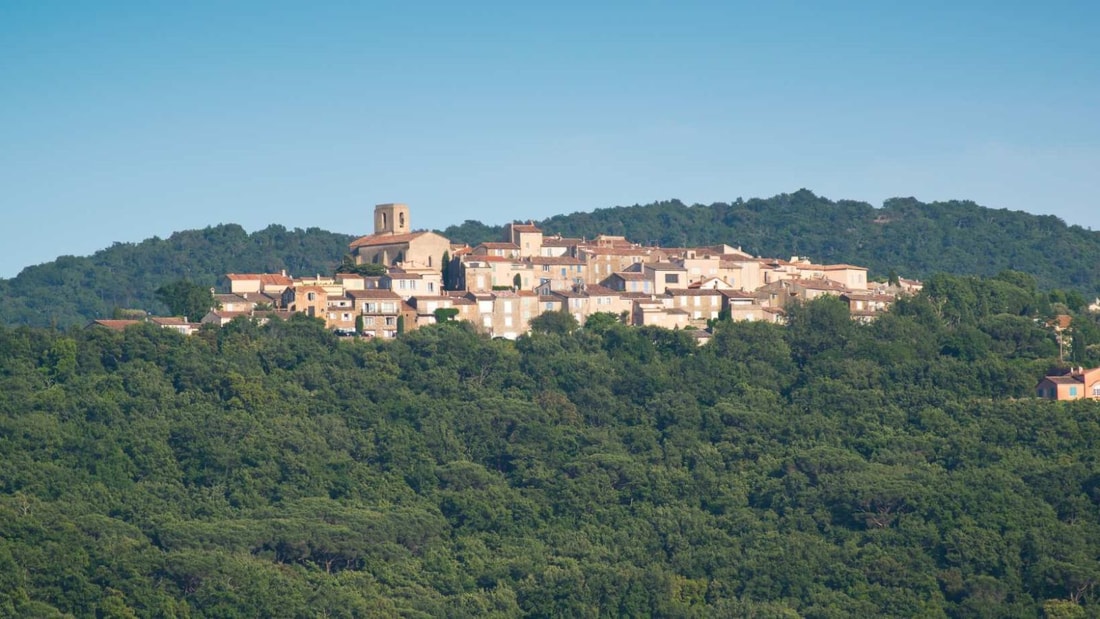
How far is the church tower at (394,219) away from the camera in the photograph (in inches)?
2665

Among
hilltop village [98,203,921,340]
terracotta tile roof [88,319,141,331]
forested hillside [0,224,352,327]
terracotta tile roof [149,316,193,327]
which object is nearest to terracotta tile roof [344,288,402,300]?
hilltop village [98,203,921,340]

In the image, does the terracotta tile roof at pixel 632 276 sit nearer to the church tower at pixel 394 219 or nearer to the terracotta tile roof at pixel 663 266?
the terracotta tile roof at pixel 663 266

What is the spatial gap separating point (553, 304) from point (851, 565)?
15.8 m

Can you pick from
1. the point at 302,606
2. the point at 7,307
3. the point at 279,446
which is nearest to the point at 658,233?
the point at 7,307

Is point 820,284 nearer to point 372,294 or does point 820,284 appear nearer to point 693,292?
point 693,292

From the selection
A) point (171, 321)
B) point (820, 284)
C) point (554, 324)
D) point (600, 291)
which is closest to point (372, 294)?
point (554, 324)

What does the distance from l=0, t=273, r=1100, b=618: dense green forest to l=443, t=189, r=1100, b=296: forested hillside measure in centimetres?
4195

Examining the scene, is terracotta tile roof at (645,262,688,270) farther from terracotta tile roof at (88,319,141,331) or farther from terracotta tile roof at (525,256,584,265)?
terracotta tile roof at (88,319,141,331)

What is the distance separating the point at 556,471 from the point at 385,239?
1349 centimetres

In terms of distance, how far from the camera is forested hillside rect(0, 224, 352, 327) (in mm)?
95375

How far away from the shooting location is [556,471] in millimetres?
55250

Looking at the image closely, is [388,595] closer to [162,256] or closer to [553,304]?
[553,304]

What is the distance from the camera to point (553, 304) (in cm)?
6244

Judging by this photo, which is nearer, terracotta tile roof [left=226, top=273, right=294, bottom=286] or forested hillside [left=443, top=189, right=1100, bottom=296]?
terracotta tile roof [left=226, top=273, right=294, bottom=286]
